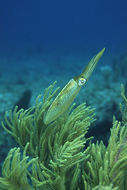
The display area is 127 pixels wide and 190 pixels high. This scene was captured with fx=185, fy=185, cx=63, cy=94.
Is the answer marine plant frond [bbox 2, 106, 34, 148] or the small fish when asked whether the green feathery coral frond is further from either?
the small fish

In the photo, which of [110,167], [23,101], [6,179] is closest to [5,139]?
[23,101]

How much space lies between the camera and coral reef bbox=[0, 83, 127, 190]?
73.3 inches

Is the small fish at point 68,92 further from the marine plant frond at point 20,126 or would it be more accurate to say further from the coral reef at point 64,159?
the marine plant frond at point 20,126

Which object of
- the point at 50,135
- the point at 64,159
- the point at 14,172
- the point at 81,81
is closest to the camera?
the point at 14,172

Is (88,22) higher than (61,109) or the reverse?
higher

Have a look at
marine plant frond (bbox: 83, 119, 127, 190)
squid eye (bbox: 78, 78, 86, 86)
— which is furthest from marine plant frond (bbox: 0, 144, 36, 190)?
squid eye (bbox: 78, 78, 86, 86)

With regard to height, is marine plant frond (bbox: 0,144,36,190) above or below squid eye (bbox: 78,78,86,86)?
below

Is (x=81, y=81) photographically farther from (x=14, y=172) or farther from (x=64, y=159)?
(x=14, y=172)

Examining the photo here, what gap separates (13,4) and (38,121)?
142m

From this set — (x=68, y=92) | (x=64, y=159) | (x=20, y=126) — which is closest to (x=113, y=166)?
(x=64, y=159)

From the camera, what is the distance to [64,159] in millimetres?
1966

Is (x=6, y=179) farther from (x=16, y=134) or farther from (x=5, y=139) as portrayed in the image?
(x=5, y=139)

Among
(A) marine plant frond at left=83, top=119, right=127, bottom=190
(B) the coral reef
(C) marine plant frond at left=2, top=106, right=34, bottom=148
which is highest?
(C) marine plant frond at left=2, top=106, right=34, bottom=148

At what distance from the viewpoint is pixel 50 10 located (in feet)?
599
